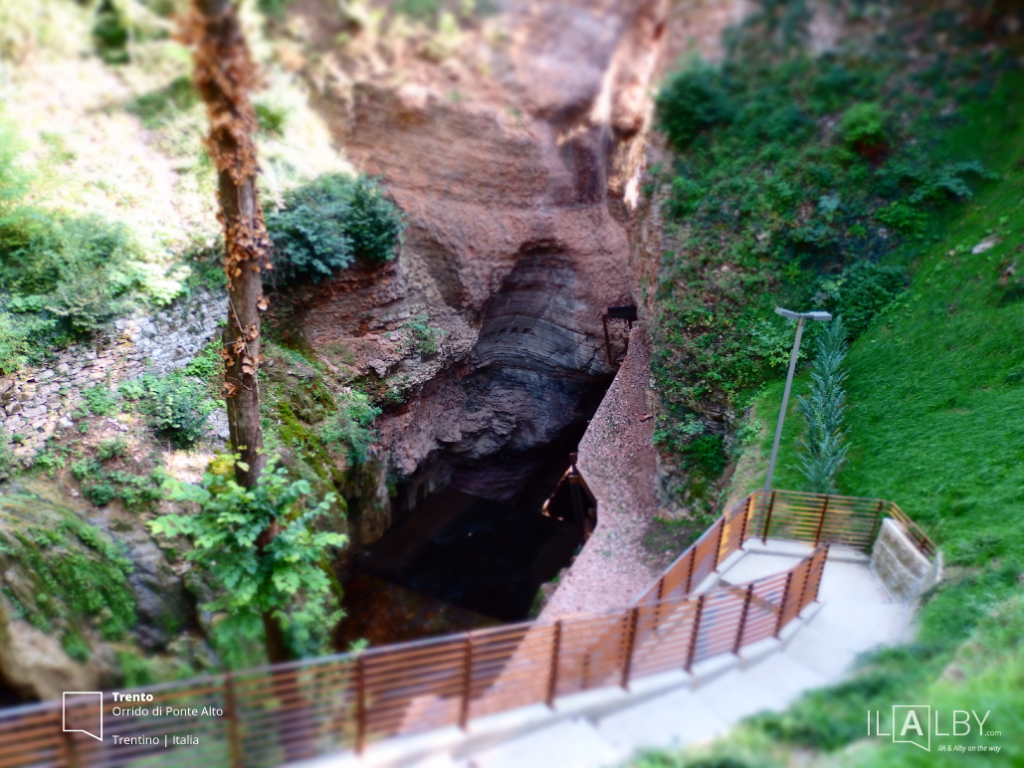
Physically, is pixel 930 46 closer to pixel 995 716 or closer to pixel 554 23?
pixel 554 23

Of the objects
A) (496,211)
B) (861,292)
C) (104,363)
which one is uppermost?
→ (496,211)

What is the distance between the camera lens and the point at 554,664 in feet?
19.3

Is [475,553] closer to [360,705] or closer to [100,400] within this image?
A: [100,400]

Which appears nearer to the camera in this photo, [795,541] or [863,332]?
[795,541]

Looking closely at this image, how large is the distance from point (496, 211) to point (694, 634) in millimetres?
12545

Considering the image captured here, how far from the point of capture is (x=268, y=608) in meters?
7.46

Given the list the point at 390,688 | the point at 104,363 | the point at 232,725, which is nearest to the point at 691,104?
the point at 104,363

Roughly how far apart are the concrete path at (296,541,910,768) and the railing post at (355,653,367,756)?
0.12 metres

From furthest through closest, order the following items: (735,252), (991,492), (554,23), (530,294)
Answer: (530,294), (735,252), (554,23), (991,492)

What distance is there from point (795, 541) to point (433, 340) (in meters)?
10.1

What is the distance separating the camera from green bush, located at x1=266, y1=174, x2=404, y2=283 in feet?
44.1

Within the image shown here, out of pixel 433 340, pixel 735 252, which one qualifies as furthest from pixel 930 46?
pixel 433 340

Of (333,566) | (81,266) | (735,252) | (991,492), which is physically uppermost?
(735,252)

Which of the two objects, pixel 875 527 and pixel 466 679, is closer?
pixel 466 679
